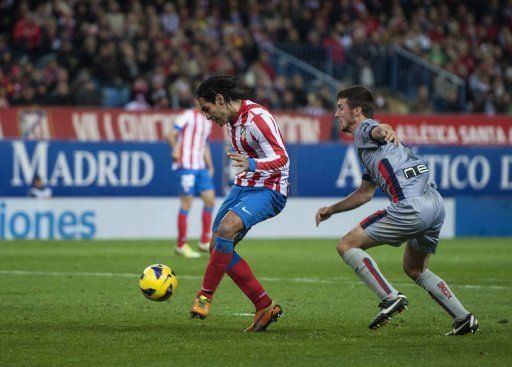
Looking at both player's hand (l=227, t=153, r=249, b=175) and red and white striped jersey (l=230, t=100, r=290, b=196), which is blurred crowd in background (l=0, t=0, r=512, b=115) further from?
player's hand (l=227, t=153, r=249, b=175)

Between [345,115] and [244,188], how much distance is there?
3.24 ft

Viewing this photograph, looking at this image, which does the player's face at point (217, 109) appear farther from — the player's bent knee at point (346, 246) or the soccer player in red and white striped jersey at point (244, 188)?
the player's bent knee at point (346, 246)

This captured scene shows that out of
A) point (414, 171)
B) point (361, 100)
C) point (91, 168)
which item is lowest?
point (91, 168)

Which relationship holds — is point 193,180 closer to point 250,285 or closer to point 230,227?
point 250,285

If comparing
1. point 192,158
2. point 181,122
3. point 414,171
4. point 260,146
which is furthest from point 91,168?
point 414,171

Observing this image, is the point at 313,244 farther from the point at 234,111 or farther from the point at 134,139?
the point at 234,111

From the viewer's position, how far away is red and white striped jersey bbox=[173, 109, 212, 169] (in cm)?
1659

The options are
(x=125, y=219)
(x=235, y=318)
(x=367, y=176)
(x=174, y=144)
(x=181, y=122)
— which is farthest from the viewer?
(x=125, y=219)

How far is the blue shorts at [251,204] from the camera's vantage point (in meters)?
8.49

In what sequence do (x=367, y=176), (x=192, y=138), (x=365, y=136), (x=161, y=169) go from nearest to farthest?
1. (x=365, y=136)
2. (x=367, y=176)
3. (x=192, y=138)
4. (x=161, y=169)

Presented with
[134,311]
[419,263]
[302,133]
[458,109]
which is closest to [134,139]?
[302,133]

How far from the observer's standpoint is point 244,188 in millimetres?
8773

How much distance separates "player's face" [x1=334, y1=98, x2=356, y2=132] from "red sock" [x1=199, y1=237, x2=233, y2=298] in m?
1.26

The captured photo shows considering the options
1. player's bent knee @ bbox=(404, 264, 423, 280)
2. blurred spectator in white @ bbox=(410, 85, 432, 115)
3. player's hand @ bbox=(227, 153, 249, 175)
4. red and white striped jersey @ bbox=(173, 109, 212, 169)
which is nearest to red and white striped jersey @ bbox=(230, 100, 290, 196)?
player's hand @ bbox=(227, 153, 249, 175)
